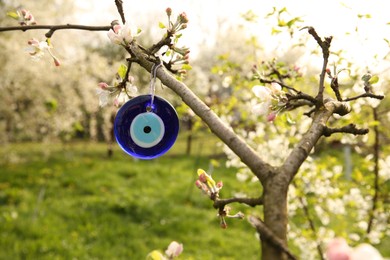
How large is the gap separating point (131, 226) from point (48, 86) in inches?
289

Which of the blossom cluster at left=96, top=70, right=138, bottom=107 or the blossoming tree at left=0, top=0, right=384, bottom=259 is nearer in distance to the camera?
the blossoming tree at left=0, top=0, right=384, bottom=259

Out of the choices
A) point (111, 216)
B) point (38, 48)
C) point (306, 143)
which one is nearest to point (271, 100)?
point (306, 143)

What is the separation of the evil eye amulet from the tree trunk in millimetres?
529

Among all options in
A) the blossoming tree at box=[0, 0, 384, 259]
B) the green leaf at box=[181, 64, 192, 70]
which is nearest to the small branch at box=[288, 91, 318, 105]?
the blossoming tree at box=[0, 0, 384, 259]

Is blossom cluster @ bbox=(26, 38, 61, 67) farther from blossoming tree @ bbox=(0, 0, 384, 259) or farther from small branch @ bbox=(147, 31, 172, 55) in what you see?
small branch @ bbox=(147, 31, 172, 55)

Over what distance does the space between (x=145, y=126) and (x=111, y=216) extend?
5.98 metres

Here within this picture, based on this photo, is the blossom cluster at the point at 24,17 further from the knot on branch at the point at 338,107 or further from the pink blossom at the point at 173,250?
the knot on branch at the point at 338,107

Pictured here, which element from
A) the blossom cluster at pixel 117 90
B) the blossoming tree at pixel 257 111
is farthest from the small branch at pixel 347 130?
the blossom cluster at pixel 117 90

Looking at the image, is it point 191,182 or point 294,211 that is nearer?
point 294,211

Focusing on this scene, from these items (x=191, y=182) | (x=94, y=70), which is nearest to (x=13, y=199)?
(x=191, y=182)

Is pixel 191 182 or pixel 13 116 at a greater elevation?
pixel 13 116

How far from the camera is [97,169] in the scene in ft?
34.2

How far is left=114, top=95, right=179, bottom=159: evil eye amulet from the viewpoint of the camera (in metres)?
1.24

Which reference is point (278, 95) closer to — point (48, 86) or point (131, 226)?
point (131, 226)
